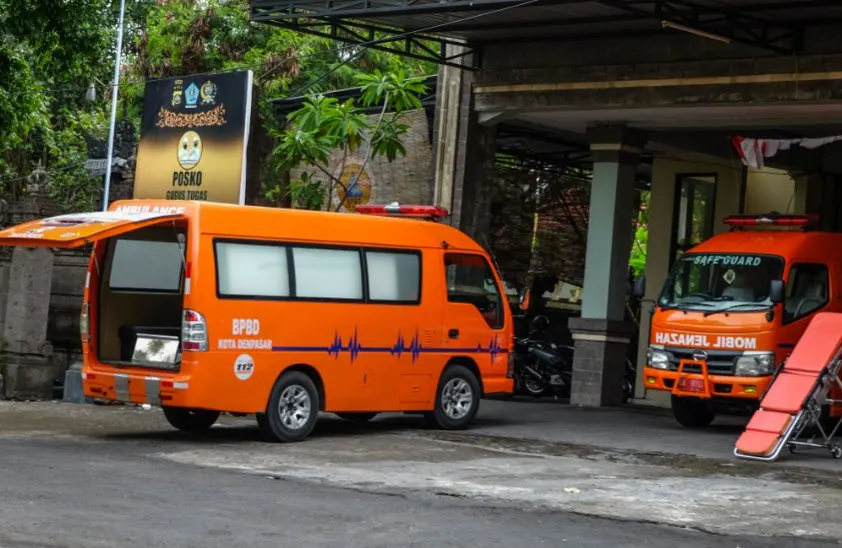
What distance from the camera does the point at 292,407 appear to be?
1452cm

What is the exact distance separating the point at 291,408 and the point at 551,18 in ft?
23.3

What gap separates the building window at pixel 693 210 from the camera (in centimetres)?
2405

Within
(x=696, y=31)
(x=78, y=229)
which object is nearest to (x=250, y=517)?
(x=78, y=229)

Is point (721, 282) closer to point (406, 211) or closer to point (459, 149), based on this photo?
point (406, 211)

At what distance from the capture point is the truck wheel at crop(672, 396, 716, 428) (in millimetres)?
17969

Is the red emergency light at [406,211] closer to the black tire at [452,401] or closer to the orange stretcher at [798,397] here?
the black tire at [452,401]

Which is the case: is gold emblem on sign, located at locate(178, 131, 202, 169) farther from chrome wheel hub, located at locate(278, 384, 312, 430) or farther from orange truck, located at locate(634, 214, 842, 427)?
chrome wheel hub, located at locate(278, 384, 312, 430)

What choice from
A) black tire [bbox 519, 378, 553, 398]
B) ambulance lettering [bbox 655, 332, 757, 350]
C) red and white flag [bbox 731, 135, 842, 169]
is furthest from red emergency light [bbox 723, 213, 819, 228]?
black tire [bbox 519, 378, 553, 398]

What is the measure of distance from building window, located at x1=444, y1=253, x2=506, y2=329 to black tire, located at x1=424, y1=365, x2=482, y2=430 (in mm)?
714

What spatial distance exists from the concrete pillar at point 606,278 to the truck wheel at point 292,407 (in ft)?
22.8

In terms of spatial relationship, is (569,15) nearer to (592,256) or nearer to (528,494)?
(592,256)

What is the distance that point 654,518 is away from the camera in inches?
392

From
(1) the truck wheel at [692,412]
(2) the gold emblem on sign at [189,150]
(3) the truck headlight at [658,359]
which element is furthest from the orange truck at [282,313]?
(2) the gold emblem on sign at [189,150]

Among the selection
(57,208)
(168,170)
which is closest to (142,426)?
(57,208)
